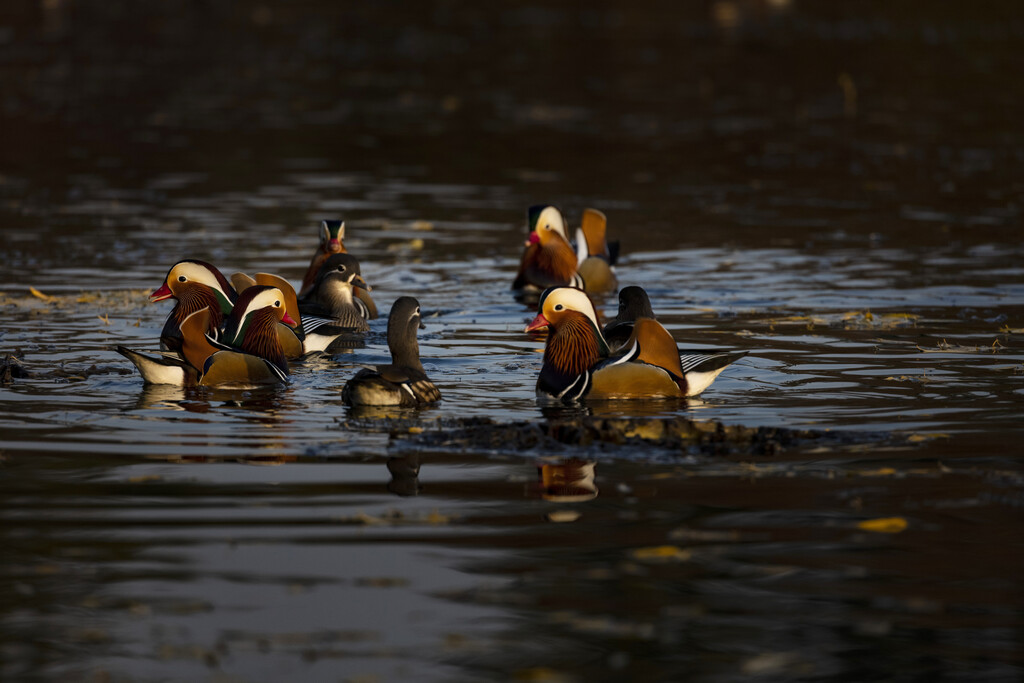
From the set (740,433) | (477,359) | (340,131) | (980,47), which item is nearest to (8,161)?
(340,131)

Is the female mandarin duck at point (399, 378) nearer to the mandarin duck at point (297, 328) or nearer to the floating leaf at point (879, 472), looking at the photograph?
the mandarin duck at point (297, 328)

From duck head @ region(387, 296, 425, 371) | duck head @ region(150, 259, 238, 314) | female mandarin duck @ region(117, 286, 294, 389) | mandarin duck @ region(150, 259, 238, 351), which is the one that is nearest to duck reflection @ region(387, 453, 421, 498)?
duck head @ region(387, 296, 425, 371)

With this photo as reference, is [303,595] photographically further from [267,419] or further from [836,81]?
[836,81]

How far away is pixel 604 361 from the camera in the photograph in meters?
12.1

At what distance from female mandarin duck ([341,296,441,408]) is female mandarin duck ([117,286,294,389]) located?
4.07 ft

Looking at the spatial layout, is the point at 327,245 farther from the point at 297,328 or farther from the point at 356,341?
the point at 297,328

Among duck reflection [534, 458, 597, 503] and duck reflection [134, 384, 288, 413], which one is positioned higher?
duck reflection [134, 384, 288, 413]

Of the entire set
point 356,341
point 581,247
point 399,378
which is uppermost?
point 581,247

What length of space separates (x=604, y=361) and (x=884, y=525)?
403 cm

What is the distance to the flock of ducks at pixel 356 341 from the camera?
39.1ft

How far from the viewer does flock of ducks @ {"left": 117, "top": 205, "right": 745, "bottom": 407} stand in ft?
39.1

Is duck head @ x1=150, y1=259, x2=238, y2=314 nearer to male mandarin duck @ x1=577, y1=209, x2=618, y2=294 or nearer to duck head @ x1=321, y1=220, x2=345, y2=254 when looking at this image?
duck head @ x1=321, y1=220, x2=345, y2=254

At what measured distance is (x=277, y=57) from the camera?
4938cm

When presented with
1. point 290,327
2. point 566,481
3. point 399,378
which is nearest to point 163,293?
point 290,327
